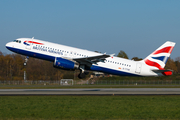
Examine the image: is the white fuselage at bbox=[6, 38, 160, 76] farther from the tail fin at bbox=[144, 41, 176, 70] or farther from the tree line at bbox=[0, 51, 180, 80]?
the tree line at bbox=[0, 51, 180, 80]

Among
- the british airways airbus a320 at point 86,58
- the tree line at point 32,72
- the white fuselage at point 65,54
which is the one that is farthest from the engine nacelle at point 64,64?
the tree line at point 32,72

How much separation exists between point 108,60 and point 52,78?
5478cm

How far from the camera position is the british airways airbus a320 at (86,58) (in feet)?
126

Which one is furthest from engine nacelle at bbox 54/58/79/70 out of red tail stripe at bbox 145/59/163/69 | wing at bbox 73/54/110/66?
red tail stripe at bbox 145/59/163/69

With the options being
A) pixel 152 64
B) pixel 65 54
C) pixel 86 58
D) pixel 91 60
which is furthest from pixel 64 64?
pixel 152 64

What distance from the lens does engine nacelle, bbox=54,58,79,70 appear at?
37.7m

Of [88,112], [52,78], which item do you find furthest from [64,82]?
[88,112]

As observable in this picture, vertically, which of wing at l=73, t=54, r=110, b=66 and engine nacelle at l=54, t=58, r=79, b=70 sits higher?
wing at l=73, t=54, r=110, b=66

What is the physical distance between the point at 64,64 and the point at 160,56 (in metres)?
18.7

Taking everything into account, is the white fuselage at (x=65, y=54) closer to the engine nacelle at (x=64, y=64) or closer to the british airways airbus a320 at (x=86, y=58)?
the british airways airbus a320 at (x=86, y=58)

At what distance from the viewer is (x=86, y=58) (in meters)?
39.2

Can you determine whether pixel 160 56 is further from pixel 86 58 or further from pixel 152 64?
pixel 86 58

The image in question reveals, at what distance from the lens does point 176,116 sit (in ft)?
55.2

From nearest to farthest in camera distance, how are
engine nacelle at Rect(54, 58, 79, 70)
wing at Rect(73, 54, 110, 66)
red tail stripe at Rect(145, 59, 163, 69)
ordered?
engine nacelle at Rect(54, 58, 79, 70)
wing at Rect(73, 54, 110, 66)
red tail stripe at Rect(145, 59, 163, 69)
